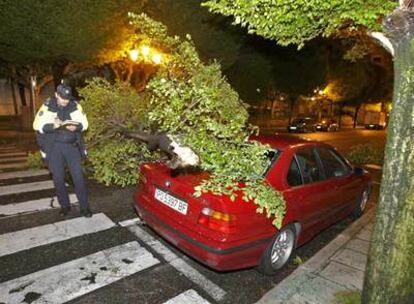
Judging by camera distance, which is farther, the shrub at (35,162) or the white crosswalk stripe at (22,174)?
the shrub at (35,162)

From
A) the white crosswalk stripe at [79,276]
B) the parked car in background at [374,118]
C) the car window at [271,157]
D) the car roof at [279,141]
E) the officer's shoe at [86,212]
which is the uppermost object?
the car roof at [279,141]

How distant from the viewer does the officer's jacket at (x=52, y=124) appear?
498cm

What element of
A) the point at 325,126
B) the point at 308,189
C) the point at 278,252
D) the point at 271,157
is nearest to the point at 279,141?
the point at 271,157

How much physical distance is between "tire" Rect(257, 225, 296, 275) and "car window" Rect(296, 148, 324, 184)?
728 millimetres

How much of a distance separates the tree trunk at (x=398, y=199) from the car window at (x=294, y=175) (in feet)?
4.47

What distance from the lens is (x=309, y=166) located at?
15.1ft

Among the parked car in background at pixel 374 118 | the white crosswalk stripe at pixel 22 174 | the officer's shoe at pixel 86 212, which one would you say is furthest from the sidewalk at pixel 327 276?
the parked car in background at pixel 374 118

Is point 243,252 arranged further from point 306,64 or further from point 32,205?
point 306,64

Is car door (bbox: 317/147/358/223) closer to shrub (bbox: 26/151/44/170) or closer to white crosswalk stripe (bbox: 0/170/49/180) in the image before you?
white crosswalk stripe (bbox: 0/170/49/180)

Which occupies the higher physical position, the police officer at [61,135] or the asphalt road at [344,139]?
the police officer at [61,135]

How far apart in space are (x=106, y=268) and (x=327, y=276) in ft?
8.83

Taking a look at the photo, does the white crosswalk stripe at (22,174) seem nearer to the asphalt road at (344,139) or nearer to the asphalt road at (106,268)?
the asphalt road at (106,268)

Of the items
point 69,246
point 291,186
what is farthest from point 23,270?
point 291,186

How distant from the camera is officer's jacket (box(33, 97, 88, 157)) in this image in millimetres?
4984
